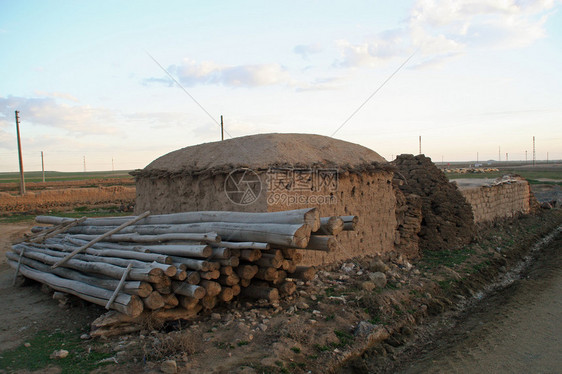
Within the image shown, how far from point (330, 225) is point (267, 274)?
1.19m

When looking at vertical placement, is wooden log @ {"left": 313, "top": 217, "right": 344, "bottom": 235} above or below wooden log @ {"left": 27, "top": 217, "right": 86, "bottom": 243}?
above

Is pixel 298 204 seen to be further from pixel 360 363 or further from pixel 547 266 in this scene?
pixel 547 266

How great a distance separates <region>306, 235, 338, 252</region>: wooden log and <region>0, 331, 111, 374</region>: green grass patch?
292 centimetres

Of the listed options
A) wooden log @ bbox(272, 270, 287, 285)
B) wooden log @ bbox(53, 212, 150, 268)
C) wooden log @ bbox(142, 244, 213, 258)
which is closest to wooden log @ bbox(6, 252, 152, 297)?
wooden log @ bbox(53, 212, 150, 268)

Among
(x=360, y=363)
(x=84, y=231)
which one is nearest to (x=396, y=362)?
(x=360, y=363)

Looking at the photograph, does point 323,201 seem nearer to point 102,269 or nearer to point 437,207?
point 102,269

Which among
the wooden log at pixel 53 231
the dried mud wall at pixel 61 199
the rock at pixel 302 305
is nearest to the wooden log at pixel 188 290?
the rock at pixel 302 305

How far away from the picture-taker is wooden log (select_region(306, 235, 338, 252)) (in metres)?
5.49

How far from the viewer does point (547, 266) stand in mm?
10820

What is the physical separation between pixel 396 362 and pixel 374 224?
14.7ft

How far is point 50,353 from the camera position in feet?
16.2

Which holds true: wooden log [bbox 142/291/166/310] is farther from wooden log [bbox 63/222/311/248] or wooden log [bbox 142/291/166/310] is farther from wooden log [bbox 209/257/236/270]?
wooden log [bbox 63/222/311/248]

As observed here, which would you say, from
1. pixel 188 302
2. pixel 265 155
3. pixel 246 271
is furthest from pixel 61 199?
pixel 246 271

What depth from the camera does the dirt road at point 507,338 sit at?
5242mm
